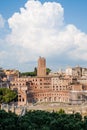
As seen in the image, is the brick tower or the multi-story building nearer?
the multi-story building

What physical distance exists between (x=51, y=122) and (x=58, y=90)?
150ft

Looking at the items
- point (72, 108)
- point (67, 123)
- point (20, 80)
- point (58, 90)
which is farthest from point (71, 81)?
point (67, 123)

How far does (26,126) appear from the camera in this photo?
27.4 metres

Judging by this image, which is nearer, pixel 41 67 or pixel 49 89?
pixel 49 89

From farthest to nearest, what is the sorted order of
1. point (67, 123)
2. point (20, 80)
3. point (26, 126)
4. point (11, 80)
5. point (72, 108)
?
point (11, 80) < point (20, 80) < point (72, 108) < point (67, 123) < point (26, 126)

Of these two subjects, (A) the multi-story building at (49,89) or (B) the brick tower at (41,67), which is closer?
(A) the multi-story building at (49,89)

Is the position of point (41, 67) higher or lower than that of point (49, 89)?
higher

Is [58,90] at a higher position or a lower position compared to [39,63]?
lower

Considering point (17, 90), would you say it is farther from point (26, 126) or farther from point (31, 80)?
point (26, 126)

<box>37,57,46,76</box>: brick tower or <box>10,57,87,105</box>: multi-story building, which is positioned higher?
<box>37,57,46,76</box>: brick tower

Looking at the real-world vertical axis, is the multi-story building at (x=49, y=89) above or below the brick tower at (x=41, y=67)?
below

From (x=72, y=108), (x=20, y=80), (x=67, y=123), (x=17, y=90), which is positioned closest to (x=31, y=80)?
(x=20, y=80)

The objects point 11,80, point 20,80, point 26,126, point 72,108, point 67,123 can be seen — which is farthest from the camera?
point 11,80

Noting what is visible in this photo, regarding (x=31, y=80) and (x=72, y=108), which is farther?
(x=31, y=80)
